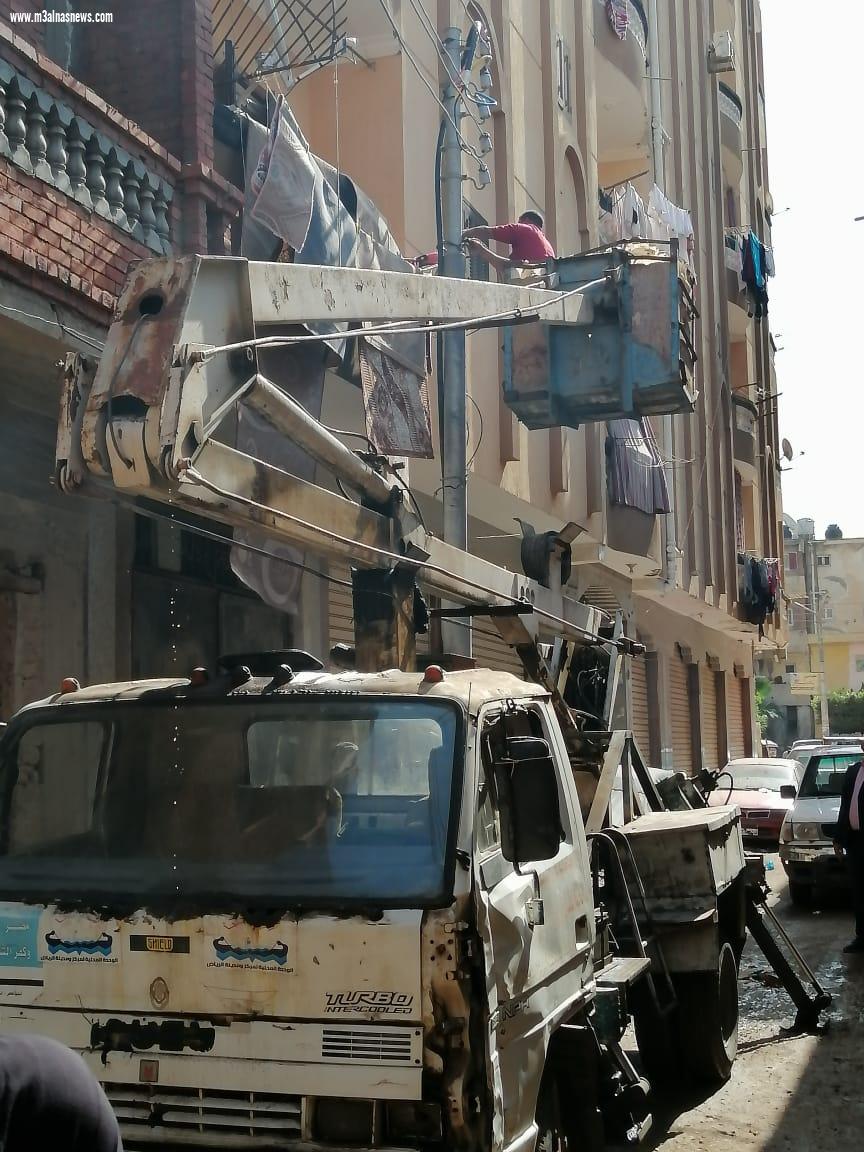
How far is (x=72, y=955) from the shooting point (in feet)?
13.1

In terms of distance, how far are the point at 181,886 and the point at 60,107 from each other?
514 cm

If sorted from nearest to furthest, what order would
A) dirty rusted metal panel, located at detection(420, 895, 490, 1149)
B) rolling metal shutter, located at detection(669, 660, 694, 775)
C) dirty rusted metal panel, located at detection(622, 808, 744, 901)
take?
dirty rusted metal panel, located at detection(420, 895, 490, 1149), dirty rusted metal panel, located at detection(622, 808, 744, 901), rolling metal shutter, located at detection(669, 660, 694, 775)

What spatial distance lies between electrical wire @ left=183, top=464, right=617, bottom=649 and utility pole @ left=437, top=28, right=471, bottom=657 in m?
2.09

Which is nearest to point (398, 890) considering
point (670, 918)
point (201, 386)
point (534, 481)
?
point (201, 386)

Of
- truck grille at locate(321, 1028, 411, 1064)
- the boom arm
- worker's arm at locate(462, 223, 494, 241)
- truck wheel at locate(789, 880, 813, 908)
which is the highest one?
worker's arm at locate(462, 223, 494, 241)

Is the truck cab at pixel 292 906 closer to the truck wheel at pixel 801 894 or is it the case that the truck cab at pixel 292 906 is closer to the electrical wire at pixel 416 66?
the electrical wire at pixel 416 66

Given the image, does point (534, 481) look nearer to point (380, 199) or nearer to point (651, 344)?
point (380, 199)

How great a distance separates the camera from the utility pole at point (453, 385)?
9234mm

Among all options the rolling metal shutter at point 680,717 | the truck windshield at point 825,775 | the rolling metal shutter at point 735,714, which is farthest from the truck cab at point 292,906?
the rolling metal shutter at point 735,714

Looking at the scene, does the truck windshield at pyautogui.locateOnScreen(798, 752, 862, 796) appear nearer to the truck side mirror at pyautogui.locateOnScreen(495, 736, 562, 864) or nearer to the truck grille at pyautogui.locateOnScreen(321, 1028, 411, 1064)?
the truck side mirror at pyautogui.locateOnScreen(495, 736, 562, 864)

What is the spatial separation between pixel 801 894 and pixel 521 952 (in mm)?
10942

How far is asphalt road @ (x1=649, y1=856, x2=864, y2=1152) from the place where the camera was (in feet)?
20.1

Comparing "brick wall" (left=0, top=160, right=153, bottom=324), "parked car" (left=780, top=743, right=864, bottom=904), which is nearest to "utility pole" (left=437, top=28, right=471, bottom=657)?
"brick wall" (left=0, top=160, right=153, bottom=324)

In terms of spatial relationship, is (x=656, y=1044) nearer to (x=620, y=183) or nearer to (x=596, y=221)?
(x=596, y=221)
